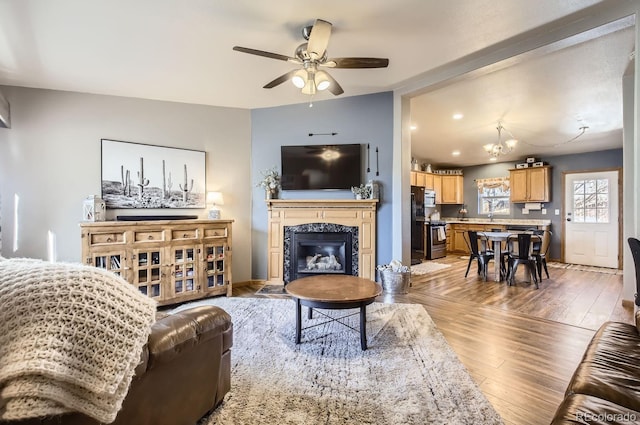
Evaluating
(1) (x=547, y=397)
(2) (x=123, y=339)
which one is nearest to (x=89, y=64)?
(2) (x=123, y=339)

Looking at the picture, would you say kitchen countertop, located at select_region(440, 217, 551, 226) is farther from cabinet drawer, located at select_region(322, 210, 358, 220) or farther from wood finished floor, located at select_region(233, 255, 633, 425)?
cabinet drawer, located at select_region(322, 210, 358, 220)

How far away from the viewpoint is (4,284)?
1.01m

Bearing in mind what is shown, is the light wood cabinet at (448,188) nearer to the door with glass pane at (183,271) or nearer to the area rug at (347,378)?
the area rug at (347,378)

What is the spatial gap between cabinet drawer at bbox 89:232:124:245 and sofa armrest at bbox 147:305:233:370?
2.37m

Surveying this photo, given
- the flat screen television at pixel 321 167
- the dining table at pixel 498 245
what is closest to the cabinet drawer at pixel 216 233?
the flat screen television at pixel 321 167

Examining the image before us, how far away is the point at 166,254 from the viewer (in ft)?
11.8

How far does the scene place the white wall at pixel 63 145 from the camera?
3.45 metres

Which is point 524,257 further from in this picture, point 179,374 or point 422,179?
point 179,374

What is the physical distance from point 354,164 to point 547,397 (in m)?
3.35

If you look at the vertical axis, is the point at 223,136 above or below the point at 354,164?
above

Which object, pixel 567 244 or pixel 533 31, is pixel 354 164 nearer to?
pixel 533 31

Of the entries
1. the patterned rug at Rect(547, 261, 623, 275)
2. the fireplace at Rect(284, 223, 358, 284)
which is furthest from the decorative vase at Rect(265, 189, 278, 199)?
the patterned rug at Rect(547, 261, 623, 275)

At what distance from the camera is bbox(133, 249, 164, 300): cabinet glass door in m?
3.43

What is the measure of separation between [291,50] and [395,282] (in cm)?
307
